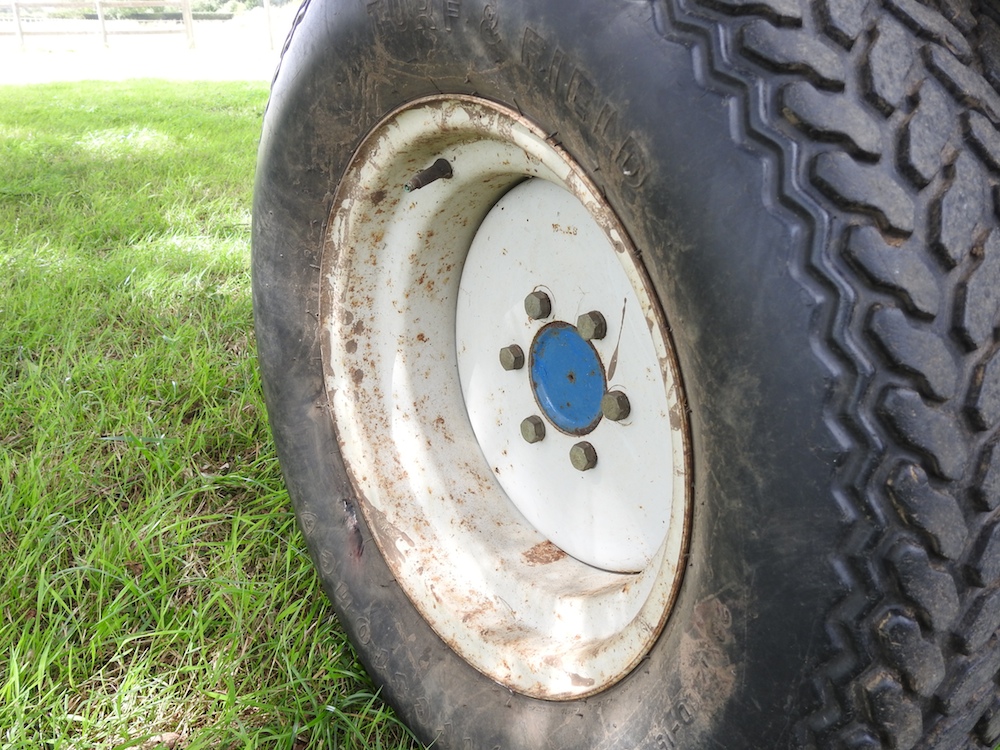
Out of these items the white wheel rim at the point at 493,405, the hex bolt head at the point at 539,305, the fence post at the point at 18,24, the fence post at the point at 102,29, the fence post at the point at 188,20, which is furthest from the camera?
the fence post at the point at 102,29

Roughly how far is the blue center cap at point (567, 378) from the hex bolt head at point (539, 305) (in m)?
0.02

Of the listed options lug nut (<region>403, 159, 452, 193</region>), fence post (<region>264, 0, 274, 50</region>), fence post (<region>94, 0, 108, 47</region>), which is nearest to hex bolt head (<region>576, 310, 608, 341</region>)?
lug nut (<region>403, 159, 452, 193</region>)

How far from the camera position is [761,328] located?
74 centimetres

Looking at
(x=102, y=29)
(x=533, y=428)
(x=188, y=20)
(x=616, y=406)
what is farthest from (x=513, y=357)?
(x=102, y=29)

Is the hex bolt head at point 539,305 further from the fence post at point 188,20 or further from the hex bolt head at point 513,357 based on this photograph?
the fence post at point 188,20

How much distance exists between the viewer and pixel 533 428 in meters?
1.33

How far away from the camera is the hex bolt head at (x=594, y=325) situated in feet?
3.81

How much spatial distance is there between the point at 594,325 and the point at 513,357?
202 mm

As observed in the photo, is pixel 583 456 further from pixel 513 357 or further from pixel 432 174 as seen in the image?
pixel 432 174

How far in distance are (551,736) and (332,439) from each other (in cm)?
58

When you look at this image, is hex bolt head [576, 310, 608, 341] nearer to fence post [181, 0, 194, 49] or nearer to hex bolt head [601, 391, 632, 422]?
hex bolt head [601, 391, 632, 422]

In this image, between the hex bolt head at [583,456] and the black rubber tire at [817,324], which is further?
the hex bolt head at [583,456]

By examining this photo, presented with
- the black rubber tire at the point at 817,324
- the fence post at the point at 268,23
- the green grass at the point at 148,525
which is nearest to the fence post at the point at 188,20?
the fence post at the point at 268,23

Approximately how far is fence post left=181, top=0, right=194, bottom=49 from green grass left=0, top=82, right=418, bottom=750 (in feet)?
51.1
